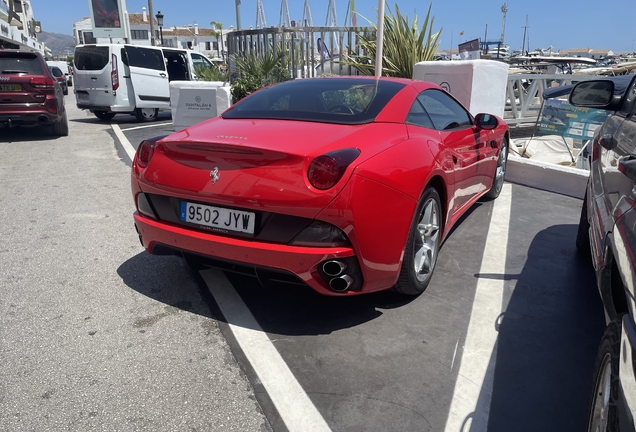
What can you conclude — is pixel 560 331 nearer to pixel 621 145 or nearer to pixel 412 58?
pixel 621 145

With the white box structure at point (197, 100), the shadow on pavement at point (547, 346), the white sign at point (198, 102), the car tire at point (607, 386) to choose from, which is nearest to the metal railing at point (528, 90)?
the white box structure at point (197, 100)

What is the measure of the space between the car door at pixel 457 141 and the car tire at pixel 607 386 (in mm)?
1875

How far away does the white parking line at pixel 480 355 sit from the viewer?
2238mm

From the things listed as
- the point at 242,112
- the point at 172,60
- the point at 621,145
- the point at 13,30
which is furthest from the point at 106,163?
the point at 13,30

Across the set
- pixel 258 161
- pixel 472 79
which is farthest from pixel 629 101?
pixel 472 79

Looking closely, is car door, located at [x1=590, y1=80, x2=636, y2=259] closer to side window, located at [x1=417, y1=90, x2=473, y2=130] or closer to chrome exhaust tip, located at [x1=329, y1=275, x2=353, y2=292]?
side window, located at [x1=417, y1=90, x2=473, y2=130]

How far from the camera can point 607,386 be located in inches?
62.4

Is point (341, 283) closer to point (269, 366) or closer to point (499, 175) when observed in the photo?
point (269, 366)

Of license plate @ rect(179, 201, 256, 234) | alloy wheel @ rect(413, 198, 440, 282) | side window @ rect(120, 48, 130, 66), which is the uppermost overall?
side window @ rect(120, 48, 130, 66)

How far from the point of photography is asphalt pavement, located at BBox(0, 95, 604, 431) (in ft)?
7.36

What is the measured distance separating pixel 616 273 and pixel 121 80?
13.1m

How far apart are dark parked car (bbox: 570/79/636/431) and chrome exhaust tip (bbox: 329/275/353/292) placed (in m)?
1.17

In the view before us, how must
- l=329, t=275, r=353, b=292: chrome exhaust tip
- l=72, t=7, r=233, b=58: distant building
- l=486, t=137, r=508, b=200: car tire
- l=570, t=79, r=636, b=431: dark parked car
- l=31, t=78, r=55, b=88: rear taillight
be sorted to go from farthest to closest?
1. l=72, t=7, r=233, b=58: distant building
2. l=31, t=78, r=55, b=88: rear taillight
3. l=486, t=137, r=508, b=200: car tire
4. l=329, t=275, r=353, b=292: chrome exhaust tip
5. l=570, t=79, r=636, b=431: dark parked car

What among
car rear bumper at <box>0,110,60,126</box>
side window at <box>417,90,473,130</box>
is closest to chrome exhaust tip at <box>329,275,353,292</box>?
side window at <box>417,90,473,130</box>
